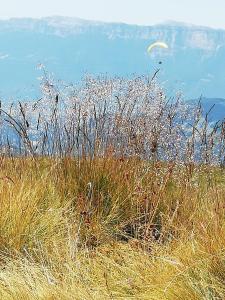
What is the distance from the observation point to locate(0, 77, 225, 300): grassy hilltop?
342 centimetres

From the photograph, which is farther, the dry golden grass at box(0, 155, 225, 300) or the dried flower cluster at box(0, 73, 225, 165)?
the dried flower cluster at box(0, 73, 225, 165)

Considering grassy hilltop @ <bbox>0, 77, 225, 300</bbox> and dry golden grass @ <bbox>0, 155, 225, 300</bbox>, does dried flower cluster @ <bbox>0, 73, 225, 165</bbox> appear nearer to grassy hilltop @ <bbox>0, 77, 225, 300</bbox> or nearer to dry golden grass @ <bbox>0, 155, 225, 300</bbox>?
grassy hilltop @ <bbox>0, 77, 225, 300</bbox>

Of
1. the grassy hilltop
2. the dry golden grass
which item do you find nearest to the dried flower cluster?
the grassy hilltop

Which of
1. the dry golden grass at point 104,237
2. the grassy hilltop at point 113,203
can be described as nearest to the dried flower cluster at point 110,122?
the grassy hilltop at point 113,203

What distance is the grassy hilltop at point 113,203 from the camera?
11.2ft

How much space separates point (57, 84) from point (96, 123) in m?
0.93

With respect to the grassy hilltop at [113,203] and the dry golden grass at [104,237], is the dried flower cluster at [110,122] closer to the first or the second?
the grassy hilltop at [113,203]

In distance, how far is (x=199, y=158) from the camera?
19.5ft

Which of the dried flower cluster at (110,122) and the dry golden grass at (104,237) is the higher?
the dried flower cluster at (110,122)

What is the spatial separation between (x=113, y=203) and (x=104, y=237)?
2.10 feet

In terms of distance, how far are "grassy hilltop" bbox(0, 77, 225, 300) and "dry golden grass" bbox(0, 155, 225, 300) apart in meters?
0.01

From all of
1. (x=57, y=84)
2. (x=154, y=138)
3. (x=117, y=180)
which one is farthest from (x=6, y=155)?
(x=154, y=138)

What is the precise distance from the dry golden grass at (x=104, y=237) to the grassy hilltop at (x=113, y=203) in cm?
1

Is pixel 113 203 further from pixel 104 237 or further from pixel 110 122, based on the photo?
pixel 110 122
